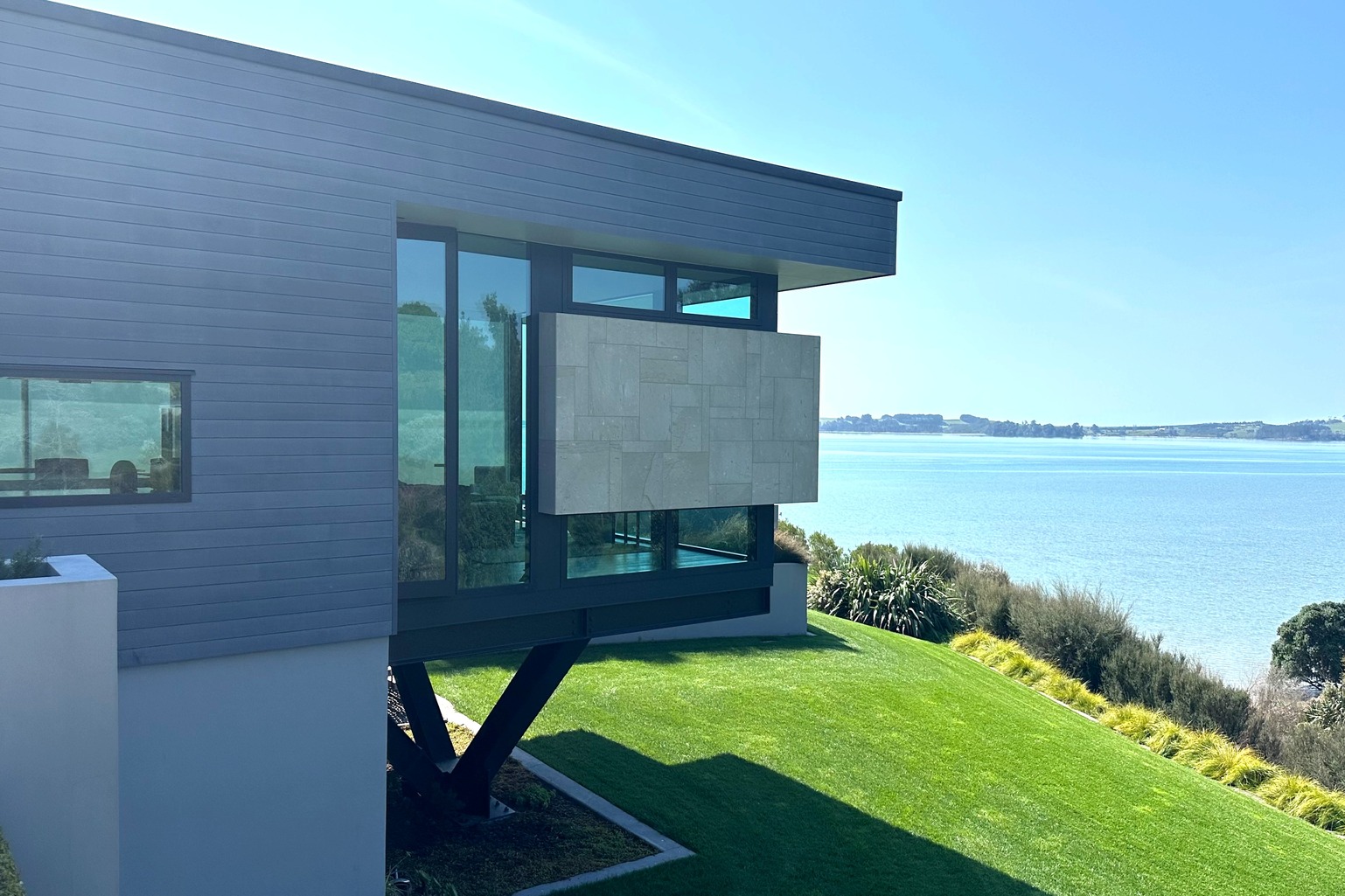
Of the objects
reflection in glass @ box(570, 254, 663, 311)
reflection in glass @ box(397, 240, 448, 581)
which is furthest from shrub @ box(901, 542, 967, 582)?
reflection in glass @ box(397, 240, 448, 581)

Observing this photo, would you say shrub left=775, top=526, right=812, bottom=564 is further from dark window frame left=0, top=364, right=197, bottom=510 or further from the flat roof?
dark window frame left=0, top=364, right=197, bottom=510

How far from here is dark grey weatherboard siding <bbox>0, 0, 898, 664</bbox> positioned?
5309 mm

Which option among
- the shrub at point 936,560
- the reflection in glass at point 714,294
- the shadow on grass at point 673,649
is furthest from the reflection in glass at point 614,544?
the shrub at point 936,560

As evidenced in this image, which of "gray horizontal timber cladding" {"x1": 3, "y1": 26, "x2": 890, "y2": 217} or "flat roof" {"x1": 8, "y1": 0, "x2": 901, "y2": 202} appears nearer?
"flat roof" {"x1": 8, "y1": 0, "x2": 901, "y2": 202}

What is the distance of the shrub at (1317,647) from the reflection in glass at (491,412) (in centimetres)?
2002

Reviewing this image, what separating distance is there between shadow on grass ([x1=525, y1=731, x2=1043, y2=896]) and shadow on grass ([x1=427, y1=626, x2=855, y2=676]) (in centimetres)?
367

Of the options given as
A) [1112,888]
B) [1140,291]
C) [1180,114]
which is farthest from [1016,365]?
[1112,888]

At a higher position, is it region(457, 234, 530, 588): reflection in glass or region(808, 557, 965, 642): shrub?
region(457, 234, 530, 588): reflection in glass

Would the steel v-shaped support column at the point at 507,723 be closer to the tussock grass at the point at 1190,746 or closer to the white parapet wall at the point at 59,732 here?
the white parapet wall at the point at 59,732

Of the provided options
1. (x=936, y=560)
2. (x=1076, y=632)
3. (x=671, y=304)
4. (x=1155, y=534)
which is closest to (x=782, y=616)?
(x=1076, y=632)

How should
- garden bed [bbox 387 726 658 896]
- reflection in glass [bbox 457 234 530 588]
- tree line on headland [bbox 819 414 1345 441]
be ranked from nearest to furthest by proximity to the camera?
reflection in glass [bbox 457 234 530 588] → garden bed [bbox 387 726 658 896] → tree line on headland [bbox 819 414 1345 441]

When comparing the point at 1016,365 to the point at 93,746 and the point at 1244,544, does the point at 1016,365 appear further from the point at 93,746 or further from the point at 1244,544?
the point at 93,746

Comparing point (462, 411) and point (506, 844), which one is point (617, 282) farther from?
point (506, 844)

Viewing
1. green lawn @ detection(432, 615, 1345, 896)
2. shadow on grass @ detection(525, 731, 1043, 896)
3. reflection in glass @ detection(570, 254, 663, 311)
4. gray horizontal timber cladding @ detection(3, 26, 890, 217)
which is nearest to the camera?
gray horizontal timber cladding @ detection(3, 26, 890, 217)
